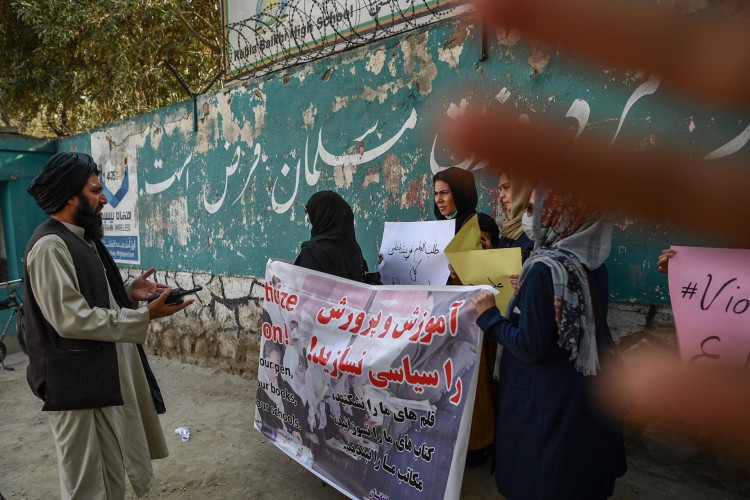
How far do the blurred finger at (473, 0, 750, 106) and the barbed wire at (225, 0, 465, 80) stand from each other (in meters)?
2.74

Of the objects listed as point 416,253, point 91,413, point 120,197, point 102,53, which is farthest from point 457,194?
point 102,53

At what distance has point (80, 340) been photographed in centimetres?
201

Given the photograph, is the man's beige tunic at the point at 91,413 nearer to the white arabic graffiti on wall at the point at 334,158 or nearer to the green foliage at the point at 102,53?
the white arabic graffiti on wall at the point at 334,158

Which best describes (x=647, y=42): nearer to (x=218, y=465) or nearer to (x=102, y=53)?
(x=218, y=465)

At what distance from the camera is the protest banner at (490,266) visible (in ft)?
7.06

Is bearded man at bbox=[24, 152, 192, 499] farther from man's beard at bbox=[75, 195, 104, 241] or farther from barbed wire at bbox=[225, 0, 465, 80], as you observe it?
barbed wire at bbox=[225, 0, 465, 80]

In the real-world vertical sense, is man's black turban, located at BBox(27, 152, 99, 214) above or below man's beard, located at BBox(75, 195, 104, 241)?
above

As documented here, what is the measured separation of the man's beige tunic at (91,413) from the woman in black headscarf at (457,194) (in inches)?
64.7

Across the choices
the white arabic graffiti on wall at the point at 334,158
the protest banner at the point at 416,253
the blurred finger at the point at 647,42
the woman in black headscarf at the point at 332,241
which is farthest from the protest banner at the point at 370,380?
the blurred finger at the point at 647,42

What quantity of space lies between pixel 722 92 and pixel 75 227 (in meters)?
2.22

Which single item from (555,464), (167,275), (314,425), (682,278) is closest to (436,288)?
(555,464)

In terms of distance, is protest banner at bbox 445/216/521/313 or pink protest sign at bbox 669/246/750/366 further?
protest banner at bbox 445/216/521/313

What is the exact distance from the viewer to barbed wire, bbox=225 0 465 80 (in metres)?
3.89

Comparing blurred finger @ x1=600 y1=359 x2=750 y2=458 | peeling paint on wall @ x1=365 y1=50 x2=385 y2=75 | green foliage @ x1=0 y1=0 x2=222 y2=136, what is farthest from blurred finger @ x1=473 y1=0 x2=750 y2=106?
green foliage @ x1=0 y1=0 x2=222 y2=136
